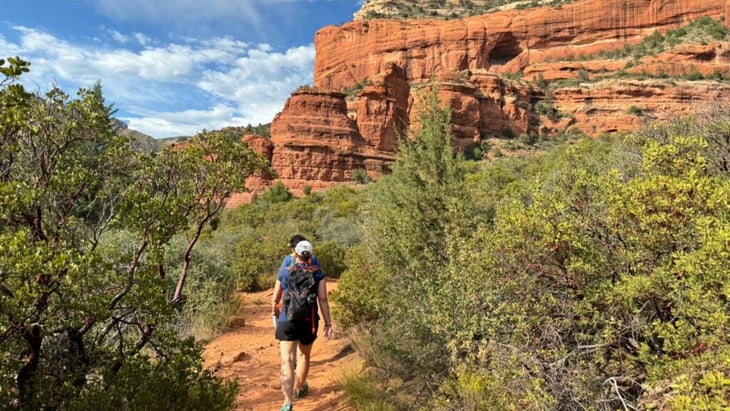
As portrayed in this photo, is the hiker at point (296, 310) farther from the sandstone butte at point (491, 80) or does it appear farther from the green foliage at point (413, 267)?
the sandstone butte at point (491, 80)

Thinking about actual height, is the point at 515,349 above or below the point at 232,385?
above

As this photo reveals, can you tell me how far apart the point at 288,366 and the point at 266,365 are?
7.13 feet

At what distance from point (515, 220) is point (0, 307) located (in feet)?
11.7

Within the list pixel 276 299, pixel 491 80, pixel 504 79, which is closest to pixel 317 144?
pixel 491 80

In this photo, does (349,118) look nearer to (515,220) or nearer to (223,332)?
(223,332)

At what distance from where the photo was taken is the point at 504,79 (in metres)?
57.0

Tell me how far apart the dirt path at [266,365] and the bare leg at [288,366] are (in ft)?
1.51

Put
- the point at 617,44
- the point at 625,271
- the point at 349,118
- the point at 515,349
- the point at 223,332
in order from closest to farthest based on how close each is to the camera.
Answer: the point at 515,349 < the point at 625,271 < the point at 223,332 < the point at 349,118 < the point at 617,44

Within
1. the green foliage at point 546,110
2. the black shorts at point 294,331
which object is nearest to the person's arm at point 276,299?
the black shorts at point 294,331

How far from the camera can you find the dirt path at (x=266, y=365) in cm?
485

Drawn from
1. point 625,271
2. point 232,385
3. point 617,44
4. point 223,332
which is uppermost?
point 617,44

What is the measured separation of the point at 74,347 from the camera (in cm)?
333

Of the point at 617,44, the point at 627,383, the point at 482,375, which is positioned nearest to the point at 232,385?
the point at 482,375

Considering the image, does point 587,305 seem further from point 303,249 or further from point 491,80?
point 491,80
